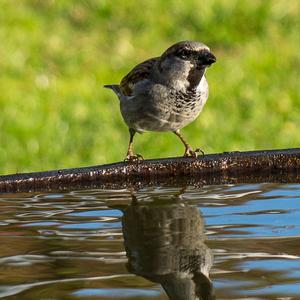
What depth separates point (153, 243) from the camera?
2.89 m

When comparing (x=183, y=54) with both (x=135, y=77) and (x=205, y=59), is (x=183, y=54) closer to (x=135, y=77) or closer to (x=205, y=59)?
(x=205, y=59)

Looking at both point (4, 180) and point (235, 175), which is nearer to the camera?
point (4, 180)

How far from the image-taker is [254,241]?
9.50 feet

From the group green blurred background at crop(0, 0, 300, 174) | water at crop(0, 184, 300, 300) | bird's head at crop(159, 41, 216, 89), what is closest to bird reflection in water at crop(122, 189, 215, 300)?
water at crop(0, 184, 300, 300)

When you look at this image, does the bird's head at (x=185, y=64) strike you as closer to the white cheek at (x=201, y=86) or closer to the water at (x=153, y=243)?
the white cheek at (x=201, y=86)

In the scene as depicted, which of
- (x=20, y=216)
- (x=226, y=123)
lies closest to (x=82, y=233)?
(x=20, y=216)

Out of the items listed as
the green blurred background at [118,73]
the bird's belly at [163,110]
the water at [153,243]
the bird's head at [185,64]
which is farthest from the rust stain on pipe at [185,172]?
the green blurred background at [118,73]

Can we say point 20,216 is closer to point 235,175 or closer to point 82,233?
point 82,233

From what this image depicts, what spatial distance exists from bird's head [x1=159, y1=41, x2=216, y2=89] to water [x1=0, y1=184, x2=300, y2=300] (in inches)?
54.6

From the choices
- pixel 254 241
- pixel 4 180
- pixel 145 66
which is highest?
pixel 145 66

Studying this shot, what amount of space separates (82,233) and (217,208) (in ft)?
2.12

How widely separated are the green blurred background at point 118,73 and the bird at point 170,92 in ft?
5.98

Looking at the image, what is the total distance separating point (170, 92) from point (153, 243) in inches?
107

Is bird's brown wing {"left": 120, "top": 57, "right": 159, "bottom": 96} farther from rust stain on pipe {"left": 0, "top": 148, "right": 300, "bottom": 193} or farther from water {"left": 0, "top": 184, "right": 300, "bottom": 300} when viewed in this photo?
water {"left": 0, "top": 184, "right": 300, "bottom": 300}
